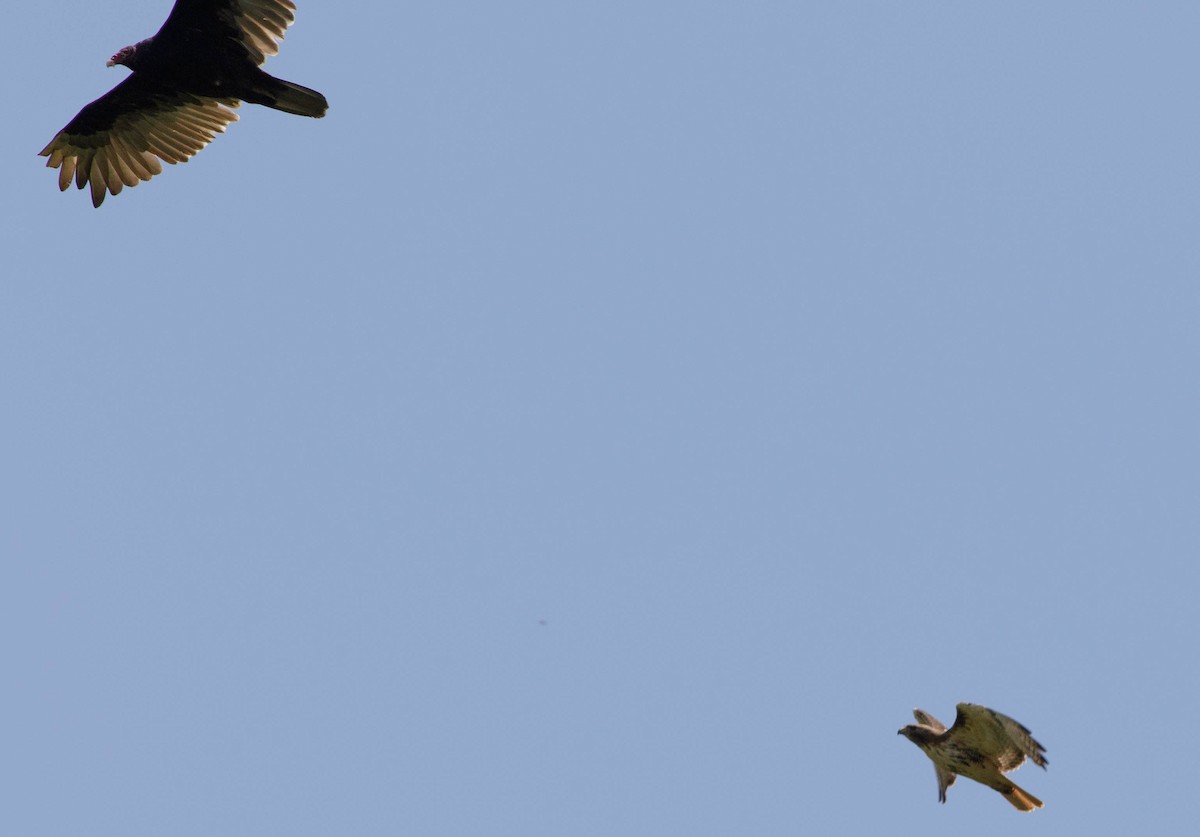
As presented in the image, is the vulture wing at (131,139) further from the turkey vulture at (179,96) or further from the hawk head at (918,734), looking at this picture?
the hawk head at (918,734)

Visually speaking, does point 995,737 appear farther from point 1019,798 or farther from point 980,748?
point 1019,798

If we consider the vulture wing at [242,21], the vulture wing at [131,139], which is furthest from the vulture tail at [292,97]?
the vulture wing at [131,139]

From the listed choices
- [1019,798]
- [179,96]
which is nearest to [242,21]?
[179,96]

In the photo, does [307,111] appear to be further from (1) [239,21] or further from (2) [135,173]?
(2) [135,173]

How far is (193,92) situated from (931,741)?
9.01m

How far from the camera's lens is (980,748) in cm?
1203

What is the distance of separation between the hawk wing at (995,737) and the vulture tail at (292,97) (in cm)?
743

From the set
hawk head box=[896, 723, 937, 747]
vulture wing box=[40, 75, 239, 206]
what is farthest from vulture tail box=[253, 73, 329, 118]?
hawk head box=[896, 723, 937, 747]

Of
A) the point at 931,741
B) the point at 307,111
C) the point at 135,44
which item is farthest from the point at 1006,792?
the point at 135,44

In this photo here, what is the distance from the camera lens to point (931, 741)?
12500 millimetres

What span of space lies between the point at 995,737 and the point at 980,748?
0.32 metres

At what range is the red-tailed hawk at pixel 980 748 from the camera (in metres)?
11.6

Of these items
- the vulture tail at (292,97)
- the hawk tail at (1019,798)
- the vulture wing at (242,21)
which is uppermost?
the vulture wing at (242,21)

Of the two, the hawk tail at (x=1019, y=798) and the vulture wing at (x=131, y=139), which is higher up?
the vulture wing at (x=131, y=139)
